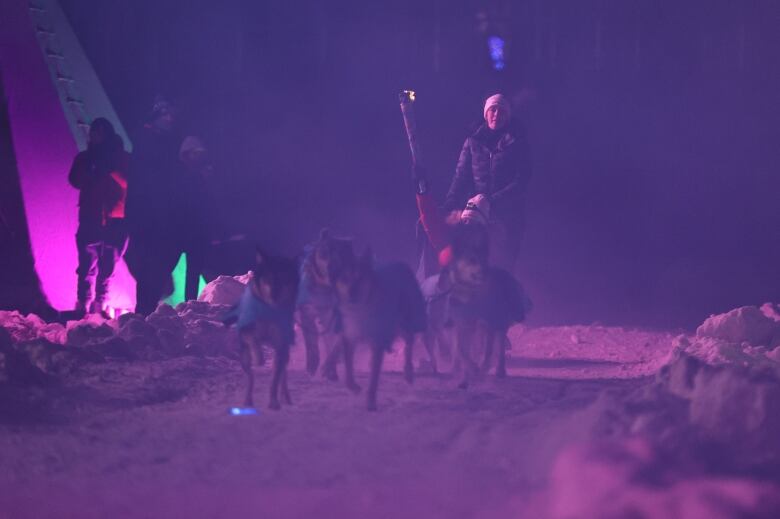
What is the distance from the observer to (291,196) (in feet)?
40.4

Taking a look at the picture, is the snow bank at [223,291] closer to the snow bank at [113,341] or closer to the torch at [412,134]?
the snow bank at [113,341]

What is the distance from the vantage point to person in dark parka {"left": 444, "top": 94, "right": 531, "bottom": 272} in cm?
873

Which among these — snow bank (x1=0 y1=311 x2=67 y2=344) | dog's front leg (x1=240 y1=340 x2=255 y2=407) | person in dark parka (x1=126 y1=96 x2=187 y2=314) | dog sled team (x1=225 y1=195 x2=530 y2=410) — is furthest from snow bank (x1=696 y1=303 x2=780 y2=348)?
snow bank (x1=0 y1=311 x2=67 y2=344)

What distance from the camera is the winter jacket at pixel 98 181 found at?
32.5ft

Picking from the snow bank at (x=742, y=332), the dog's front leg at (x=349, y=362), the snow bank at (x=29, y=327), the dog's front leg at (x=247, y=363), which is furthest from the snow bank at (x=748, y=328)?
the snow bank at (x=29, y=327)

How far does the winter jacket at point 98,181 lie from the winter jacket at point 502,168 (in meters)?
4.31

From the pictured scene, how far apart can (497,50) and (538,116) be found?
3.71 ft

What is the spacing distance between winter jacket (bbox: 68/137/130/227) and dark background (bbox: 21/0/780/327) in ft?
7.11

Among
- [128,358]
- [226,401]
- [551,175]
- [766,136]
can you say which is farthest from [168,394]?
[766,136]

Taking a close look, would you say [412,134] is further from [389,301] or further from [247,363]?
[247,363]

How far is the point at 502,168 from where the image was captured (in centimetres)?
877

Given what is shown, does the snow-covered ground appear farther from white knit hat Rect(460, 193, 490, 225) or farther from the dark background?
the dark background

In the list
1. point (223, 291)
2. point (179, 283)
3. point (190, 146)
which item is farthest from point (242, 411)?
point (179, 283)

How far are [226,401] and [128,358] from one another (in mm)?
1958
